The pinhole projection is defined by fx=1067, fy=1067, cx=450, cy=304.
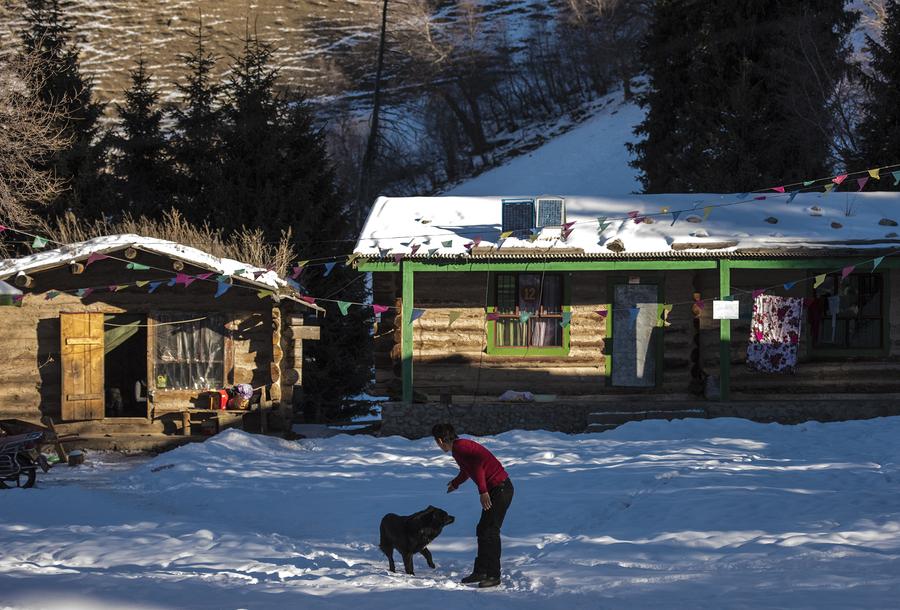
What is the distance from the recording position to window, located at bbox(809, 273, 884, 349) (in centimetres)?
2022

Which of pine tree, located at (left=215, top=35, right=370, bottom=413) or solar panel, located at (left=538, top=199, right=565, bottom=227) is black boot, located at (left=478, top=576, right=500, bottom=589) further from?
pine tree, located at (left=215, top=35, right=370, bottom=413)

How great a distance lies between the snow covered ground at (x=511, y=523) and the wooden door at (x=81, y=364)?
3.39 feet

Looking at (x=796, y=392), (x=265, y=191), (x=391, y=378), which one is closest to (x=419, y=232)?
(x=391, y=378)

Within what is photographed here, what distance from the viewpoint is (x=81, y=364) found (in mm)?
→ 18938

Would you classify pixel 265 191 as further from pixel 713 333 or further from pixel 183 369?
pixel 713 333

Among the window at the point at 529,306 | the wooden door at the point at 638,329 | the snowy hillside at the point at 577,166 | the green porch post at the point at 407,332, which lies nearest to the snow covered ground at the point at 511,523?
the green porch post at the point at 407,332

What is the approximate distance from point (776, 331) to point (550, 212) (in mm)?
4714

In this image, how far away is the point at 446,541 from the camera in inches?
449

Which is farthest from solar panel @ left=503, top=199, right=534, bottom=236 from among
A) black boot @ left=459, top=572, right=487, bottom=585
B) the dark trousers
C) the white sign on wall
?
black boot @ left=459, top=572, right=487, bottom=585

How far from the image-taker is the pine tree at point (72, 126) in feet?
98.6

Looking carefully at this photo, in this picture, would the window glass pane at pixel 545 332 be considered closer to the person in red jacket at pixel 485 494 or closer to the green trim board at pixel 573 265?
the green trim board at pixel 573 265

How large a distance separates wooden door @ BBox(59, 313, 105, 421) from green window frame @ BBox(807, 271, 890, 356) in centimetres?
1322

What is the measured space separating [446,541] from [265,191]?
19.0 metres

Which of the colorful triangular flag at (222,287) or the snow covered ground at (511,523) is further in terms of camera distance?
the colorful triangular flag at (222,287)
